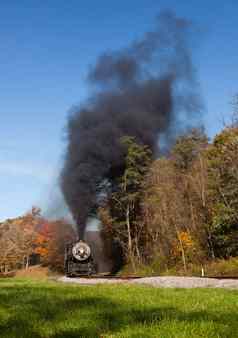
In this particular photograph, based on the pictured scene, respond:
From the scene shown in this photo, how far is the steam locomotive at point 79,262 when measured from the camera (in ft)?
96.2

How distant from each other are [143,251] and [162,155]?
1040 centimetres

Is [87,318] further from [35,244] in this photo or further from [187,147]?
[35,244]

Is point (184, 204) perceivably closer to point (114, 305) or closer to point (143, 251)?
point (143, 251)

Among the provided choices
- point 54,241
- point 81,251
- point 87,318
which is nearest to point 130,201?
point 81,251

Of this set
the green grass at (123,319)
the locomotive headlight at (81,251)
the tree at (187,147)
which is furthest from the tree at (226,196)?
the green grass at (123,319)

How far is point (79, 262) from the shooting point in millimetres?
29641

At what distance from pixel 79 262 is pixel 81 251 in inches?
30.1

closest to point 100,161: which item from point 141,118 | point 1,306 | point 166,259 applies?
point 141,118

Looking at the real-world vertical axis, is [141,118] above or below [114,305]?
above

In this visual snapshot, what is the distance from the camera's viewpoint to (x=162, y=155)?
4597cm

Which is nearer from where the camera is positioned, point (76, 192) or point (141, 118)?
point (76, 192)

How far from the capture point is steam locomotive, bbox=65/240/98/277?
29322 mm

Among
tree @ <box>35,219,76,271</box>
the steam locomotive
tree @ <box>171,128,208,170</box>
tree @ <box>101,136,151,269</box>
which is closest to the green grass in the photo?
the steam locomotive

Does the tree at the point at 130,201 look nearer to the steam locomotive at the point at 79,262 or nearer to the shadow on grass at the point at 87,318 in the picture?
the steam locomotive at the point at 79,262
